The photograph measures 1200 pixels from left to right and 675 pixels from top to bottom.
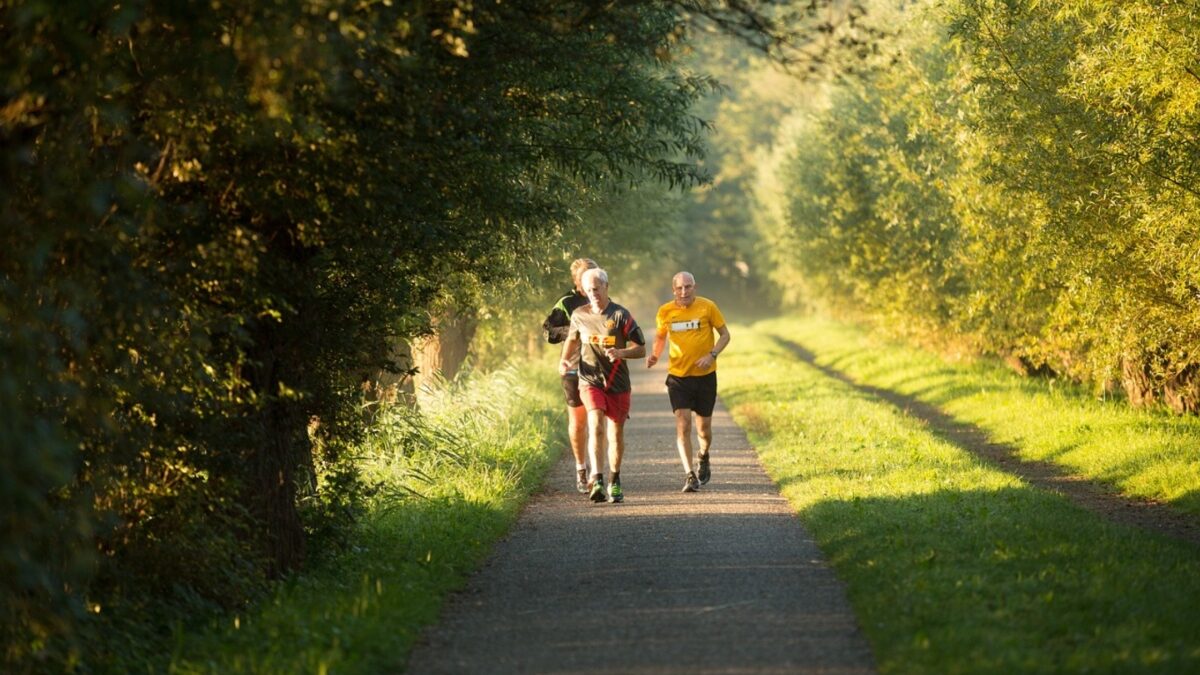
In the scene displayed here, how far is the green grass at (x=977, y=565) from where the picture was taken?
6.92m

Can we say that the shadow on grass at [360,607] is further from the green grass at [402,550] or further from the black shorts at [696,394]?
the black shorts at [696,394]

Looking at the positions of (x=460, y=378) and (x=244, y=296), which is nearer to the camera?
(x=244, y=296)

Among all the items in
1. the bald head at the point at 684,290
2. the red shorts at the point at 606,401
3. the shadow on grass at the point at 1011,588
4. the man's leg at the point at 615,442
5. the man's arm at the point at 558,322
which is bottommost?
the shadow on grass at the point at 1011,588

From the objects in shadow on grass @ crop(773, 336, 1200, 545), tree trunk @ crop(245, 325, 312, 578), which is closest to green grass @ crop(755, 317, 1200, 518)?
shadow on grass @ crop(773, 336, 1200, 545)

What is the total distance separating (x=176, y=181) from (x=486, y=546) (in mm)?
3996

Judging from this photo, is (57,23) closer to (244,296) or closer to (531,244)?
(244,296)

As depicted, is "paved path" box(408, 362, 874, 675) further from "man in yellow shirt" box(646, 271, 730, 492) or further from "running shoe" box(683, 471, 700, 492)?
"man in yellow shirt" box(646, 271, 730, 492)

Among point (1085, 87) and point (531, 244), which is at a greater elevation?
point (1085, 87)

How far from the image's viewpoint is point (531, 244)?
17172 mm

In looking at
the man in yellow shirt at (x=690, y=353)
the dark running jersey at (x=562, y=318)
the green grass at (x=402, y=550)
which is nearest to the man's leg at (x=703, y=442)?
the man in yellow shirt at (x=690, y=353)

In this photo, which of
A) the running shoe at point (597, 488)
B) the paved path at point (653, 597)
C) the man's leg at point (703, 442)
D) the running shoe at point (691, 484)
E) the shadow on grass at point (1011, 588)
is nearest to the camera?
the shadow on grass at point (1011, 588)

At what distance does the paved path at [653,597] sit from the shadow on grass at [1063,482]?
312cm

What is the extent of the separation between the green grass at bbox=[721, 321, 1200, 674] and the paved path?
0.27m

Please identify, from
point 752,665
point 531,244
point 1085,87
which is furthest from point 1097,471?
point 752,665
